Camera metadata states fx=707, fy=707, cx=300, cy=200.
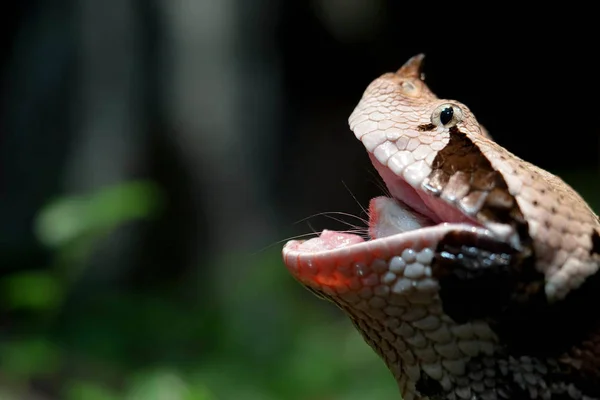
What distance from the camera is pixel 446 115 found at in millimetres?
1449

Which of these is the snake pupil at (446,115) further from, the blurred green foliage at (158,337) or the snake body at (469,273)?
the blurred green foliage at (158,337)

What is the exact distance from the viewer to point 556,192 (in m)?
1.37

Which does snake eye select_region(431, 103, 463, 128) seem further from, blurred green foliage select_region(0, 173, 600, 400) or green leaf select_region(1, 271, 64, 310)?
green leaf select_region(1, 271, 64, 310)

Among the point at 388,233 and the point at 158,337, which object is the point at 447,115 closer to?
the point at 388,233

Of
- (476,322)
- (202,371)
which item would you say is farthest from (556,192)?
(202,371)

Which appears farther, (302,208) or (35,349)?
(302,208)

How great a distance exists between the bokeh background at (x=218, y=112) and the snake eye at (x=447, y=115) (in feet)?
14.6

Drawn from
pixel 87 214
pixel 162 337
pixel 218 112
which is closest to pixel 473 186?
pixel 87 214

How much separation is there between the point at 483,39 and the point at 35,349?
5212 mm

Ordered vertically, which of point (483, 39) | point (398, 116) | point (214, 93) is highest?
point (398, 116)

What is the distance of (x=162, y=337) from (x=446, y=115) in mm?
4545

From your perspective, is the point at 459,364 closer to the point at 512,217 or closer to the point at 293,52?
the point at 512,217

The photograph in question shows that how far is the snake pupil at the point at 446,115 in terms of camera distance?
1446 mm

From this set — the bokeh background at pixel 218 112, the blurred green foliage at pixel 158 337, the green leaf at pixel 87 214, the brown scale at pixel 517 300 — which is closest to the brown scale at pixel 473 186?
the brown scale at pixel 517 300
